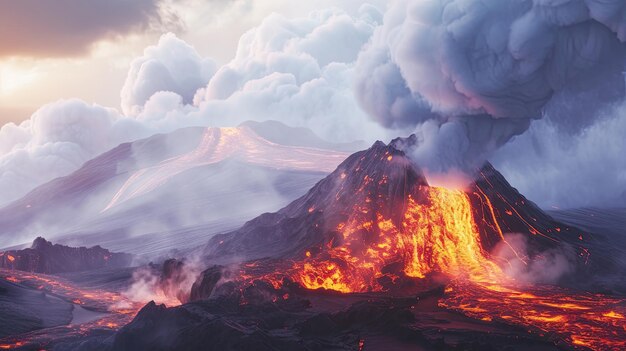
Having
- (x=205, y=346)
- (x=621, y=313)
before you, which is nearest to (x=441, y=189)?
(x=621, y=313)

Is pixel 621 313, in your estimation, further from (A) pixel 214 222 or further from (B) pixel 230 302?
(A) pixel 214 222

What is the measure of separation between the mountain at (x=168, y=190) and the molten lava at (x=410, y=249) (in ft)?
101

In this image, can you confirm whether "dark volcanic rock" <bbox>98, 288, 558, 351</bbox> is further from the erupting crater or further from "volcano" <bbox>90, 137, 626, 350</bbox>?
the erupting crater

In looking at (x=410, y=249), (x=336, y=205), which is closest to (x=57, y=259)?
(x=336, y=205)

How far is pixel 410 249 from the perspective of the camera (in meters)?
44.2

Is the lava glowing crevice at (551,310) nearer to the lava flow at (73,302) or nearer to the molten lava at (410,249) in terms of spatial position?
the molten lava at (410,249)

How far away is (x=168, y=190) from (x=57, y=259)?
1778 inches

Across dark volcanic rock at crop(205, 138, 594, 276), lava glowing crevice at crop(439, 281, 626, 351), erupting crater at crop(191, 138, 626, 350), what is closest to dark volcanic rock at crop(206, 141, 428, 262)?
dark volcanic rock at crop(205, 138, 594, 276)

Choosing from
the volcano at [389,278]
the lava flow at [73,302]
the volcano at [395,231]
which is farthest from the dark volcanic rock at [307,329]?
the volcano at [395,231]

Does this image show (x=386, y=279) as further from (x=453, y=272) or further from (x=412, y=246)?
(x=453, y=272)

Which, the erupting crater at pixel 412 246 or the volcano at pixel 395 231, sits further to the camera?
the volcano at pixel 395 231

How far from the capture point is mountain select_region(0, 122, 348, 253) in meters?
87.9

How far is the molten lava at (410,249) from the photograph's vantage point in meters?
40.3

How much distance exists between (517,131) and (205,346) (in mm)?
33697
